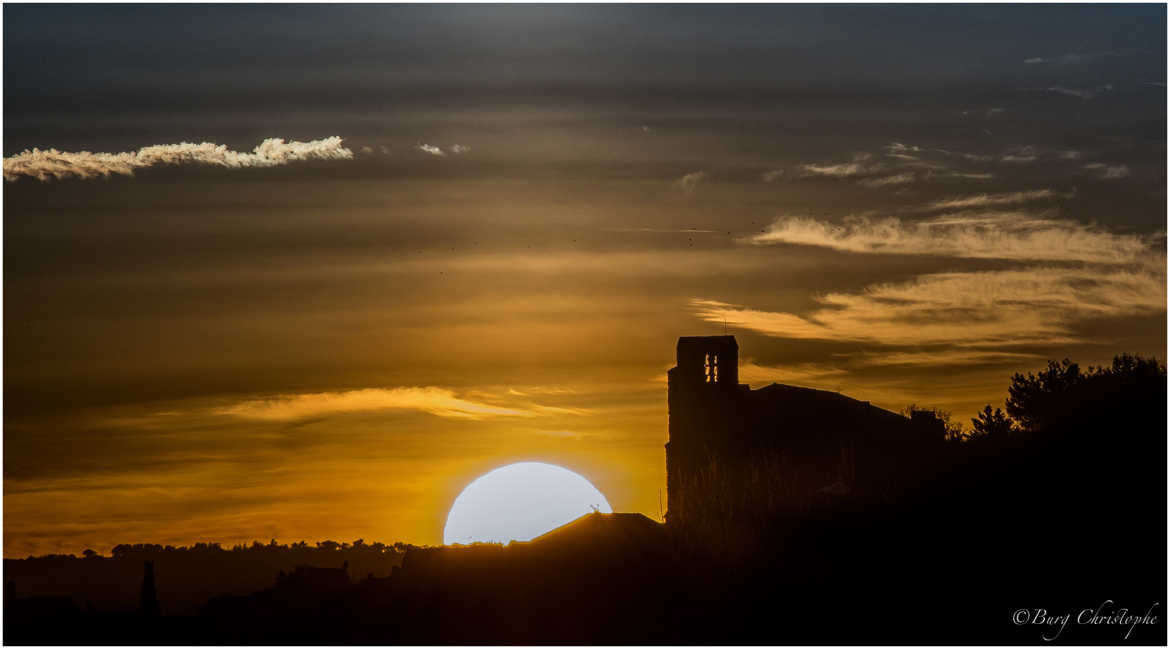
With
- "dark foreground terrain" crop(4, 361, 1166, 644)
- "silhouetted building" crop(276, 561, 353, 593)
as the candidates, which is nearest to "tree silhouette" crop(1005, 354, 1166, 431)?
"dark foreground terrain" crop(4, 361, 1166, 644)

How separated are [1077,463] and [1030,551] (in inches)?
239

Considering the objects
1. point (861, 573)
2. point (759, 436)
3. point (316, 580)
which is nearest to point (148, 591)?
point (316, 580)

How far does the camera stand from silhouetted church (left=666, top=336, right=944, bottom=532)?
4406cm

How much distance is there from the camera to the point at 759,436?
49.2m

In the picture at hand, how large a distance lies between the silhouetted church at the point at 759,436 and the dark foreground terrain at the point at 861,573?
4.83 meters

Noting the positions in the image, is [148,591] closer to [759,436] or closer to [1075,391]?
[759,436]

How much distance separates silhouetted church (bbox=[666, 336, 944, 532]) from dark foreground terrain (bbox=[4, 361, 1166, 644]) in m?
4.83

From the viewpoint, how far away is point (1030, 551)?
2842cm

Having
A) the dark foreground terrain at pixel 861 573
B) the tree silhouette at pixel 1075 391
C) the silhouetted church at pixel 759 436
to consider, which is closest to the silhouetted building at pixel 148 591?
the dark foreground terrain at pixel 861 573

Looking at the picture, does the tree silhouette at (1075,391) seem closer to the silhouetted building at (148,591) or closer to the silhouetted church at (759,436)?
the silhouetted church at (759,436)

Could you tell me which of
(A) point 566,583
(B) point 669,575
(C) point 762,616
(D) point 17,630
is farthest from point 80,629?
(C) point 762,616

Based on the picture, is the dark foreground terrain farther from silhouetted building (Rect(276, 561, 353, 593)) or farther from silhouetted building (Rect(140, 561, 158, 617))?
silhouetted building (Rect(276, 561, 353, 593))

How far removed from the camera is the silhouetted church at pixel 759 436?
1735 inches

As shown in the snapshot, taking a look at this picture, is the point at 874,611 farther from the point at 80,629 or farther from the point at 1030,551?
the point at 80,629
